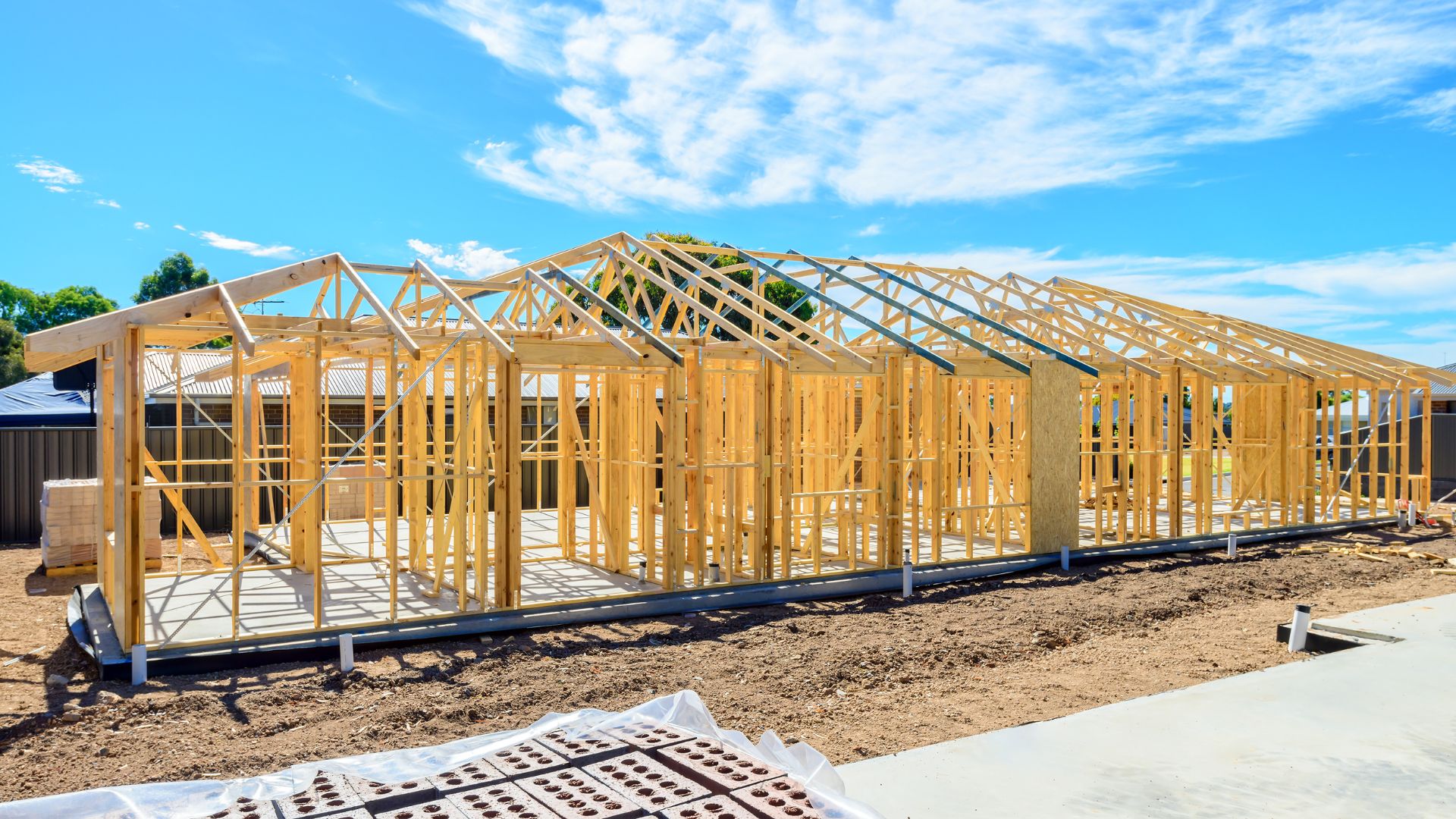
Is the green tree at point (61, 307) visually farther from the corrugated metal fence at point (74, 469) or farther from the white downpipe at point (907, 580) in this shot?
the white downpipe at point (907, 580)

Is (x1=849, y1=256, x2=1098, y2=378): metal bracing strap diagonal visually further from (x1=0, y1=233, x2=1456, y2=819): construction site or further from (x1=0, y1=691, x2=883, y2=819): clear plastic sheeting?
(x1=0, y1=691, x2=883, y2=819): clear plastic sheeting

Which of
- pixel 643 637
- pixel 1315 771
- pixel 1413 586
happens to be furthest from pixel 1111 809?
pixel 1413 586

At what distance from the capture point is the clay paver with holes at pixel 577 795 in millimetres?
3312

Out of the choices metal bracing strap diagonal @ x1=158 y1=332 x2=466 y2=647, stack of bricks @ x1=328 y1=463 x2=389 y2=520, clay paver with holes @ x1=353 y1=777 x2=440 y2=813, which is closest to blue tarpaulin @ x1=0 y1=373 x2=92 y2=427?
stack of bricks @ x1=328 y1=463 x2=389 y2=520

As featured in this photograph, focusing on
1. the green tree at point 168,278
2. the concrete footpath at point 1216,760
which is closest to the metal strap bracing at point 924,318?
the concrete footpath at point 1216,760

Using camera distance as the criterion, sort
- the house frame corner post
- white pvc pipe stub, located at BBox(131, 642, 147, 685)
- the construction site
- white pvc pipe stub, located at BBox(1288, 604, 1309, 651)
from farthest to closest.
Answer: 1. the house frame corner post
2. white pvc pipe stub, located at BBox(1288, 604, 1309, 651)
3. white pvc pipe stub, located at BBox(131, 642, 147, 685)
4. the construction site

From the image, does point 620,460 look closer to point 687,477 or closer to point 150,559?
point 687,477

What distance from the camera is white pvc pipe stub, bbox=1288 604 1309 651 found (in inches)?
346

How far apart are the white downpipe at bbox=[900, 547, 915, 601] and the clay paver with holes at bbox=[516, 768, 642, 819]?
8060 millimetres

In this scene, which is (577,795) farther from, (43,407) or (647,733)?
(43,407)

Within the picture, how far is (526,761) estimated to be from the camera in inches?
152

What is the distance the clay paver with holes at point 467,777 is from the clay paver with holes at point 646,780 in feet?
1.18

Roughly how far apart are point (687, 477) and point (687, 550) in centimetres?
112

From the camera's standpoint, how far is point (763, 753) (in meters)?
4.13
